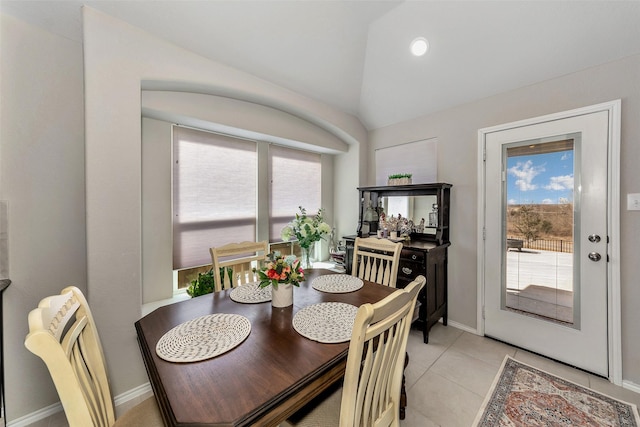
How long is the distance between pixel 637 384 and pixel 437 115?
277cm

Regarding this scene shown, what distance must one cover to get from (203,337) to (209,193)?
1895mm

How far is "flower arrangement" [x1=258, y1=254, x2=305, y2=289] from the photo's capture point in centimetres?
134

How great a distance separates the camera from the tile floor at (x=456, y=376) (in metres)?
1.65

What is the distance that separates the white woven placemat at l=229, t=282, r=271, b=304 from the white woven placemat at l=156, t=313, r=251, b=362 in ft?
0.67

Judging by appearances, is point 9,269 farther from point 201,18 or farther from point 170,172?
point 201,18

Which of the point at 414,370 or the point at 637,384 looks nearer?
the point at 637,384

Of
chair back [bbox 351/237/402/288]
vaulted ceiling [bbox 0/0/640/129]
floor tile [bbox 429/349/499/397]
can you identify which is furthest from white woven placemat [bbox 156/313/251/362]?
vaulted ceiling [bbox 0/0/640/129]

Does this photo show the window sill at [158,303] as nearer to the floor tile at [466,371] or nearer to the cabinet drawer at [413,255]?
the cabinet drawer at [413,255]

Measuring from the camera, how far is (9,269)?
5.11ft

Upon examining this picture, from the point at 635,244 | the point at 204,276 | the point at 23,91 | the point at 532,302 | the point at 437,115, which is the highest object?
the point at 437,115

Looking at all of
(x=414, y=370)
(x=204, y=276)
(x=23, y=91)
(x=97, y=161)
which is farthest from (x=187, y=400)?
(x=23, y=91)

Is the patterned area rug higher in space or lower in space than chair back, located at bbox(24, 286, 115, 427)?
lower

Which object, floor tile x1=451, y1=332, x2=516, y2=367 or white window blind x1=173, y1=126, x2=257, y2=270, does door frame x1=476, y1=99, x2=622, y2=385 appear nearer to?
floor tile x1=451, y1=332, x2=516, y2=367

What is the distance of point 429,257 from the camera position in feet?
7.91
